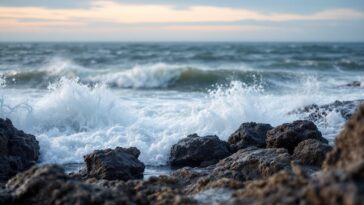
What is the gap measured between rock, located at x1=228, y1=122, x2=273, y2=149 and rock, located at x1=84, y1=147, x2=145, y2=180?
1998mm

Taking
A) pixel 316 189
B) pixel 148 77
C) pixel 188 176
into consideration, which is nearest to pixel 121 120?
pixel 188 176

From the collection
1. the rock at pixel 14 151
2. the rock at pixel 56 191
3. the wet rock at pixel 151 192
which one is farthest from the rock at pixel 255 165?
the rock at pixel 14 151

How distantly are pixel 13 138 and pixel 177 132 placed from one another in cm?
369

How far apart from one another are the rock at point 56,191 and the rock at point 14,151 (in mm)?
3247

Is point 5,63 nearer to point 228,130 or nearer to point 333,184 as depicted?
point 228,130

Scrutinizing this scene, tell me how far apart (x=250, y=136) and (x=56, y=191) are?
16.3 ft

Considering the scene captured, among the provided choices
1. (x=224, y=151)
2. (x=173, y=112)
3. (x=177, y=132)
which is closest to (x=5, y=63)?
(x=173, y=112)

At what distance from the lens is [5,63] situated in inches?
1249

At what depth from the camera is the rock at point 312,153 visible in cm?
Answer: 618

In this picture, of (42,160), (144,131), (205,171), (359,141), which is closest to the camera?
(359,141)

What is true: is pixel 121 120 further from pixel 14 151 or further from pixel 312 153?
pixel 312 153

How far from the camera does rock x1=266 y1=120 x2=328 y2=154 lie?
7559 mm

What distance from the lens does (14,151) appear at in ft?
25.3

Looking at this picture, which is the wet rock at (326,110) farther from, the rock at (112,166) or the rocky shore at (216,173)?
the rock at (112,166)
